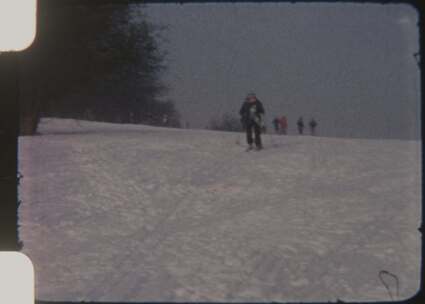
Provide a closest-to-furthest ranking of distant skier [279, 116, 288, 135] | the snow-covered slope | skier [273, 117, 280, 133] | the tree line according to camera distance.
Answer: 1. the tree line
2. the snow-covered slope
3. distant skier [279, 116, 288, 135]
4. skier [273, 117, 280, 133]

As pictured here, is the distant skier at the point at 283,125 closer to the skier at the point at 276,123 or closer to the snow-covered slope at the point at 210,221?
the skier at the point at 276,123

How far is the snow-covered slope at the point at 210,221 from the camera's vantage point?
2498 mm

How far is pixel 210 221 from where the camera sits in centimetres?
429

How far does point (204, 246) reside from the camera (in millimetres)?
3514

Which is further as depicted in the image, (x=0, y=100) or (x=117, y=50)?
(x=117, y=50)

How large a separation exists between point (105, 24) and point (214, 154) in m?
4.06

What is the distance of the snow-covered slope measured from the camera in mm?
2498

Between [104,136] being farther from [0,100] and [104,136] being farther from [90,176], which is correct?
[0,100]

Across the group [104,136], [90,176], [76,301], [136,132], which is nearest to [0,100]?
[76,301]

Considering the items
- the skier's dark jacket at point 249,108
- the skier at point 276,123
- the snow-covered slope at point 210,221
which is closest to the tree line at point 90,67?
the snow-covered slope at point 210,221

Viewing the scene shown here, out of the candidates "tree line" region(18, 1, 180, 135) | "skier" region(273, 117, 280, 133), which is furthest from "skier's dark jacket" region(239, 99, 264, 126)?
"tree line" region(18, 1, 180, 135)

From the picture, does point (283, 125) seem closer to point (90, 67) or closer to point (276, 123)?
point (276, 123)

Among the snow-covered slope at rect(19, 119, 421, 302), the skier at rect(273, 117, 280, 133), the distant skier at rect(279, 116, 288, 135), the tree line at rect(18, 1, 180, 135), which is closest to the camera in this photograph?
the tree line at rect(18, 1, 180, 135)

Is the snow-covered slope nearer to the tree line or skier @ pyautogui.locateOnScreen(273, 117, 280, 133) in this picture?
the tree line
